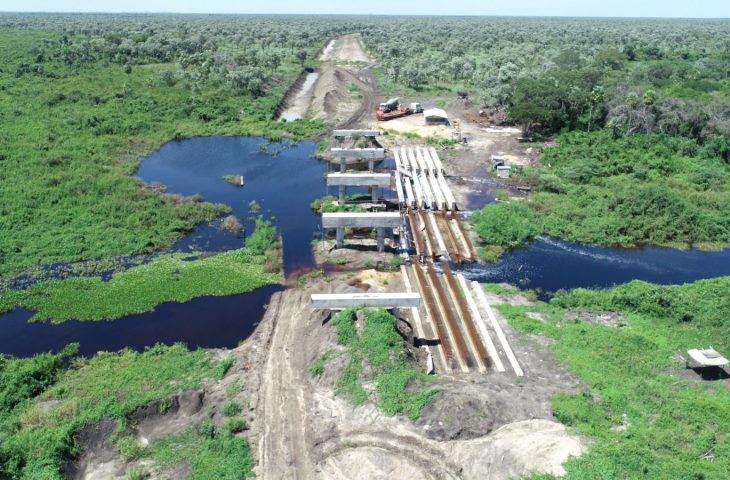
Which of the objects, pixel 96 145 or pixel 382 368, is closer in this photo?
pixel 382 368

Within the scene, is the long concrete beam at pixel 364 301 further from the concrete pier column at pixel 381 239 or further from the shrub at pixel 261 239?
the shrub at pixel 261 239

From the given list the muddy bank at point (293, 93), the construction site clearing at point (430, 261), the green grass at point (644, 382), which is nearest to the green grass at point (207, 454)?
the construction site clearing at point (430, 261)

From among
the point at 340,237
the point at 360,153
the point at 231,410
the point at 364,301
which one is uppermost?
the point at 360,153

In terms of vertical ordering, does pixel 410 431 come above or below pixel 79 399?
above

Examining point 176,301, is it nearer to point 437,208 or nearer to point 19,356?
point 19,356

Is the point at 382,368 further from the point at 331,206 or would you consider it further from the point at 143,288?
the point at 331,206

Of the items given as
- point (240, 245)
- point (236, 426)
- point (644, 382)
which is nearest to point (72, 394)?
point (236, 426)
